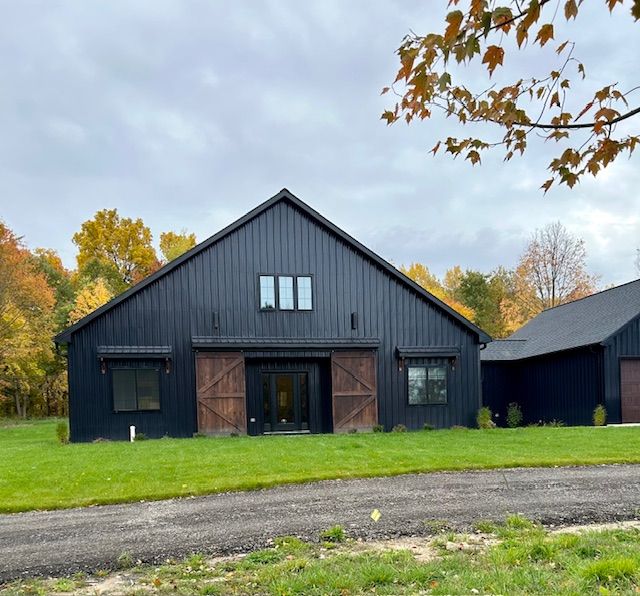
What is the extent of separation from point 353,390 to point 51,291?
2153 cm

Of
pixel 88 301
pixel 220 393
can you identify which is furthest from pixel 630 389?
pixel 88 301

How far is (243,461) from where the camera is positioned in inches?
399

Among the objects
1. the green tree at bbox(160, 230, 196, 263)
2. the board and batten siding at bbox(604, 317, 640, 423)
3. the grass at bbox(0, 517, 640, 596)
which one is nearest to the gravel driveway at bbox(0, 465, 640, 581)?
the grass at bbox(0, 517, 640, 596)

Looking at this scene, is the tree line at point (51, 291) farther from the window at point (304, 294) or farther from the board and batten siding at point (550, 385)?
the board and batten siding at point (550, 385)

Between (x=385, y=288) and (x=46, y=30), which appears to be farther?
(x=385, y=288)

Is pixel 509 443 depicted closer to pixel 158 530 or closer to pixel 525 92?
pixel 158 530

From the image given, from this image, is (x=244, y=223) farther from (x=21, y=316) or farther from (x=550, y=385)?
(x=21, y=316)

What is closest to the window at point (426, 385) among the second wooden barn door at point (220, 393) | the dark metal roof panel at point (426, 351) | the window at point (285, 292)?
the dark metal roof panel at point (426, 351)

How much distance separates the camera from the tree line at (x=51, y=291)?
29.6m

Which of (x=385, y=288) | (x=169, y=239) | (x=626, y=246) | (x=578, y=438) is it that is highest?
(x=169, y=239)

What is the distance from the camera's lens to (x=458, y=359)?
18422 millimetres

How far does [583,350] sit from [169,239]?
37.1 m

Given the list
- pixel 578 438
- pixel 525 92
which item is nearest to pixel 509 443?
pixel 578 438

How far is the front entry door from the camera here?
17.4m
